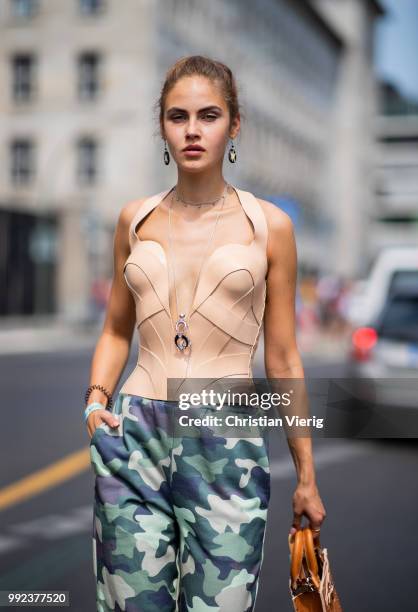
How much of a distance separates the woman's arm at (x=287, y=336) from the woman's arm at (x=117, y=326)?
0.34m

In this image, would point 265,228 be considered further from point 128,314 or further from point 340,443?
point 340,443

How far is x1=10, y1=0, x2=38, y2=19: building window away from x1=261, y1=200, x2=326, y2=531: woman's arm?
5075 cm

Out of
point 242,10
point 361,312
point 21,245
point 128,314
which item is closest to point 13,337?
point 21,245

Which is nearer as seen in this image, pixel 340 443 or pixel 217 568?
pixel 217 568

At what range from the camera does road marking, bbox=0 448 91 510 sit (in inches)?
301

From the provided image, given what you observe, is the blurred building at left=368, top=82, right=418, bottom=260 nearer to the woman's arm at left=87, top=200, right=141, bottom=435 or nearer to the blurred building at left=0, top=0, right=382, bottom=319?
the blurred building at left=0, top=0, right=382, bottom=319

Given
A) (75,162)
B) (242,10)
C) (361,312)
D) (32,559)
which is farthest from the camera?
(242,10)

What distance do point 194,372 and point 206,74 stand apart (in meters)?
0.68

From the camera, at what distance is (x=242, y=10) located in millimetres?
59969

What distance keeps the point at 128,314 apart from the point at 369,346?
768cm

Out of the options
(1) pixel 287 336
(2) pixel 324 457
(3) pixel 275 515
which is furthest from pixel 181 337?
(2) pixel 324 457

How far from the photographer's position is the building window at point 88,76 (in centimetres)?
4931

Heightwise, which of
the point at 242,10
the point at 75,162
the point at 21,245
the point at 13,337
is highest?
the point at 242,10

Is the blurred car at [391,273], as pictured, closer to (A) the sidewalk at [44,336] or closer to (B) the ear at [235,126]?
(B) the ear at [235,126]
